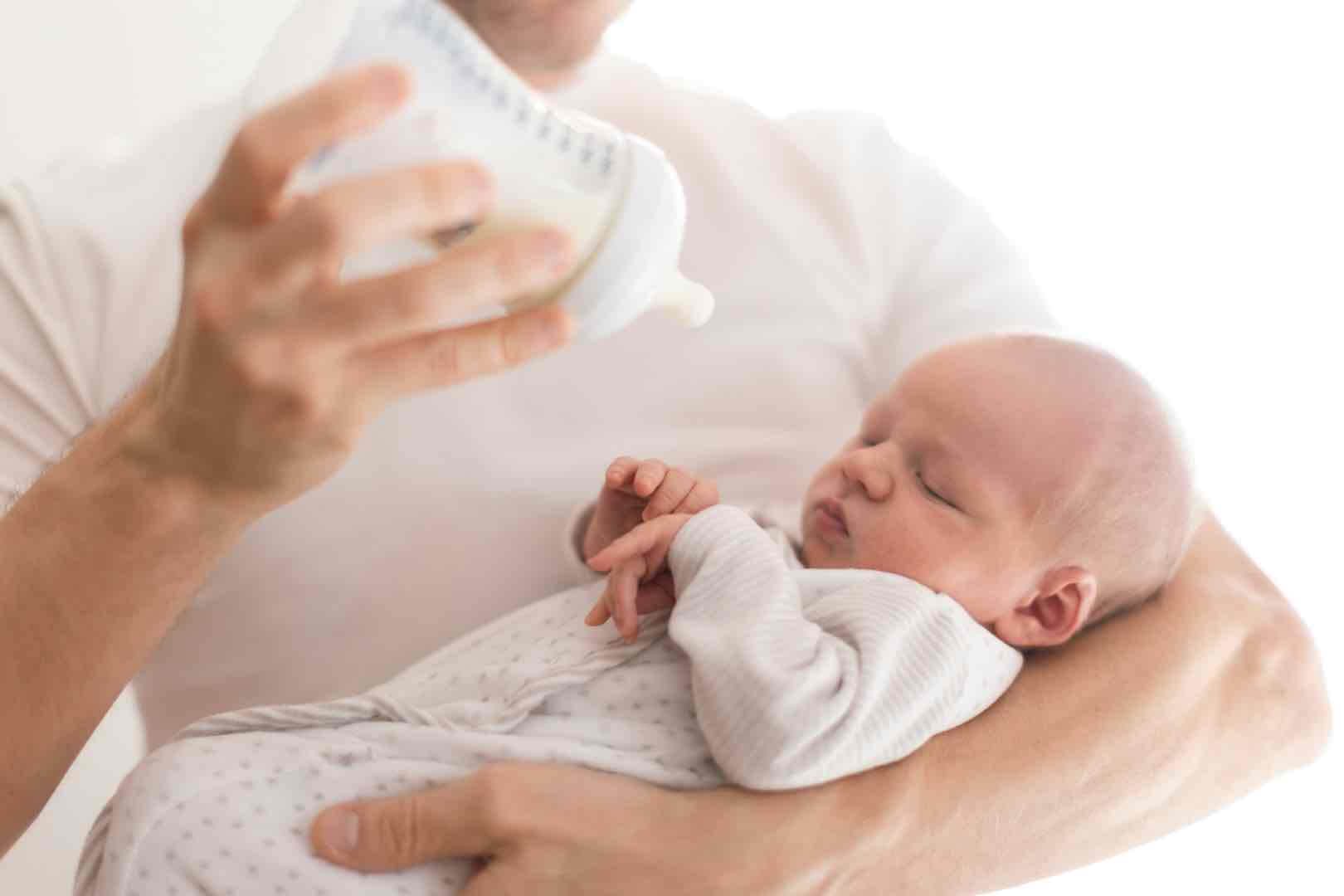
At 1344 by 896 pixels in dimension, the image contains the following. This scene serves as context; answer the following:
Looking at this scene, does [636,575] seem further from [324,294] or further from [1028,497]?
[324,294]

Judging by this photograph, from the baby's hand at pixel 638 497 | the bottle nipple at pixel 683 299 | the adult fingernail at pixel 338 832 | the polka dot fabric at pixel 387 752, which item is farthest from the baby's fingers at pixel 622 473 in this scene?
the adult fingernail at pixel 338 832

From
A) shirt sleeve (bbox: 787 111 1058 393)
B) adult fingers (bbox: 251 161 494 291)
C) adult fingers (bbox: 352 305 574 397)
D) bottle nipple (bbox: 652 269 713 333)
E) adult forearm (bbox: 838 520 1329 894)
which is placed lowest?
adult forearm (bbox: 838 520 1329 894)

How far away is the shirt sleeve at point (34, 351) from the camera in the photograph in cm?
95

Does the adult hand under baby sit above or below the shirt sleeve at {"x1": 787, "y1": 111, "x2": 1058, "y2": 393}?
below

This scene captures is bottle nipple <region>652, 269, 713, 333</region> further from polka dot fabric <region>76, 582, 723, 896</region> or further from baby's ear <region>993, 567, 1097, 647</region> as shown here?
baby's ear <region>993, 567, 1097, 647</region>

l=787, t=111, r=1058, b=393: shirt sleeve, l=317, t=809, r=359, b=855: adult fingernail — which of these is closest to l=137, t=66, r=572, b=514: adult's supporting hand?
l=317, t=809, r=359, b=855: adult fingernail

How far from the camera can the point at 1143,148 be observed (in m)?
1.58

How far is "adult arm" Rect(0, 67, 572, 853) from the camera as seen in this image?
1.73 feet

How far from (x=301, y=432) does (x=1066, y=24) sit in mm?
1322

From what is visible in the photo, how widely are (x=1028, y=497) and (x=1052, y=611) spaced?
0.35 ft

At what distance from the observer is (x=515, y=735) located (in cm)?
88

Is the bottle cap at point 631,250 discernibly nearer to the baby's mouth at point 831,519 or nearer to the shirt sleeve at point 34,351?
the baby's mouth at point 831,519

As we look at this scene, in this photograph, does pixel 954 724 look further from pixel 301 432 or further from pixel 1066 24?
pixel 1066 24

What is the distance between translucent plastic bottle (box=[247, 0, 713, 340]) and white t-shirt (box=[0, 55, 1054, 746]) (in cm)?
33
